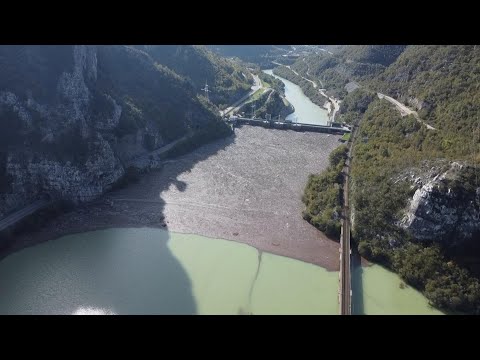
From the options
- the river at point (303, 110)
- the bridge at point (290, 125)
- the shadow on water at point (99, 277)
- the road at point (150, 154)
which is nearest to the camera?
the shadow on water at point (99, 277)

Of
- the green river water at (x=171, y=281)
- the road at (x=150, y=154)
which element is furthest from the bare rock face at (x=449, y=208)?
the road at (x=150, y=154)

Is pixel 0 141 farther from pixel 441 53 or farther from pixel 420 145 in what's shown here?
pixel 441 53

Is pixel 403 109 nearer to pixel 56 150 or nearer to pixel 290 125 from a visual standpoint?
pixel 290 125

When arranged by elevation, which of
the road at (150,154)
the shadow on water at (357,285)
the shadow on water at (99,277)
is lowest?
the shadow on water at (99,277)

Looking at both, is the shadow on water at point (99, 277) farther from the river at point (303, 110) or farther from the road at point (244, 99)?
the river at point (303, 110)

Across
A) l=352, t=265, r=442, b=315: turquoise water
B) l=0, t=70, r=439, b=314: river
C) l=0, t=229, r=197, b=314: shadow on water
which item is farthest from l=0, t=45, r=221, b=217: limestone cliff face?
l=352, t=265, r=442, b=315: turquoise water

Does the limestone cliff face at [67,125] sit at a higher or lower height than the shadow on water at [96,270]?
higher
